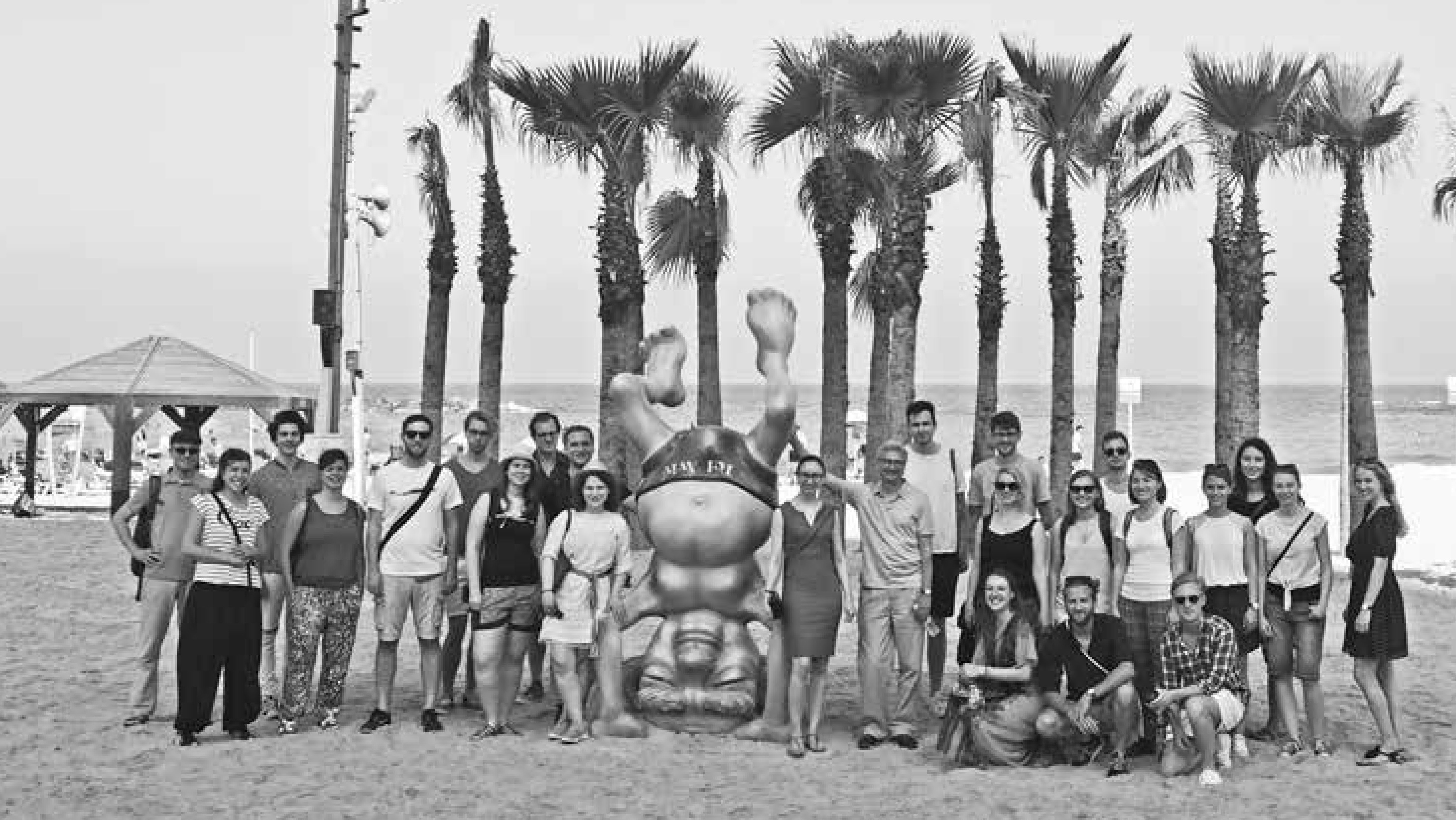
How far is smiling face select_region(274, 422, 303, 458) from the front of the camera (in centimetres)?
746

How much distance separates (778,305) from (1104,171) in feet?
36.0

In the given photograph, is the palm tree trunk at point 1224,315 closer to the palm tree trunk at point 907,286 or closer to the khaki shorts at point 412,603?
the palm tree trunk at point 907,286

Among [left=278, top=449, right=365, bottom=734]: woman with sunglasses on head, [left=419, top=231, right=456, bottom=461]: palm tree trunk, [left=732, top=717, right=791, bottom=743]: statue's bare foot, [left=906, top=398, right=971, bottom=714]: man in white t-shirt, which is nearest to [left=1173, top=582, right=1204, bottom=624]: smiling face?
[left=906, top=398, right=971, bottom=714]: man in white t-shirt

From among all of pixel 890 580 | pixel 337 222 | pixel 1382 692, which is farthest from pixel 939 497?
pixel 337 222

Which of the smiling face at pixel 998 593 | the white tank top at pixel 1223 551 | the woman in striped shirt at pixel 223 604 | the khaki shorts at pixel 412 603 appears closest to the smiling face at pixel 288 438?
the woman in striped shirt at pixel 223 604

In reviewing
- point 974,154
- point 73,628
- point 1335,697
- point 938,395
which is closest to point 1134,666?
point 1335,697

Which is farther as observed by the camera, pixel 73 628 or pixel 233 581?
pixel 73 628

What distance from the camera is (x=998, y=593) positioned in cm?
680

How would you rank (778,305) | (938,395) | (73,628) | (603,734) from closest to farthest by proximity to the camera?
(603,734) → (778,305) → (73,628) → (938,395)

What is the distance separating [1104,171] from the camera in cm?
1788

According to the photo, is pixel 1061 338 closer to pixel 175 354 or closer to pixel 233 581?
pixel 175 354

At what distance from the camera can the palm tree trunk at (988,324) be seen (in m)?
19.0

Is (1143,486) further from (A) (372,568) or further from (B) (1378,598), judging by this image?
(A) (372,568)

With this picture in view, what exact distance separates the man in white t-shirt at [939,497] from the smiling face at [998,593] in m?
0.73
